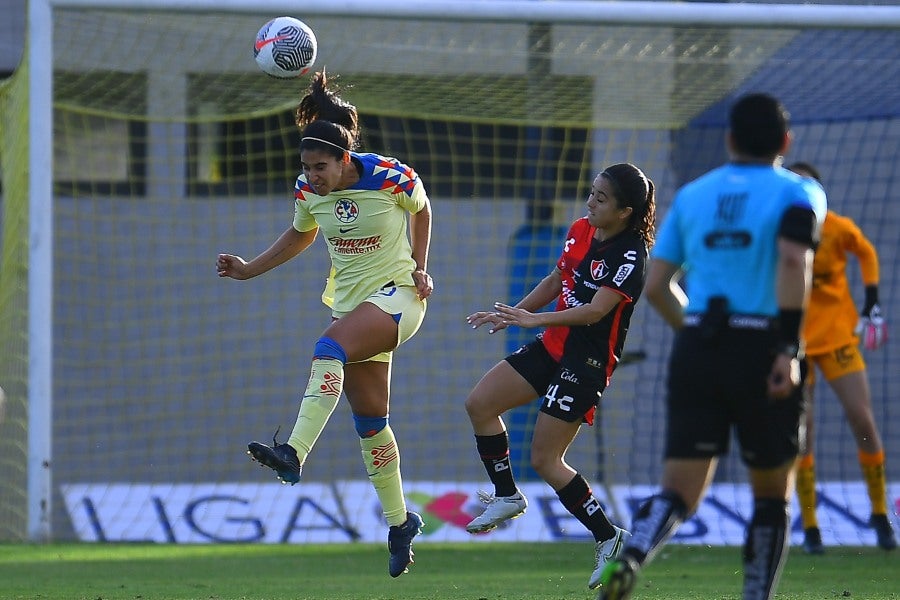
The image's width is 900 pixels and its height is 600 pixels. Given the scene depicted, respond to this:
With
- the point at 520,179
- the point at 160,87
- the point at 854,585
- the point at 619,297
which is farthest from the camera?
the point at 520,179

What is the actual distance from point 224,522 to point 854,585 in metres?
5.11

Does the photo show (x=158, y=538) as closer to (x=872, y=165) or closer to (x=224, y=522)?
(x=224, y=522)

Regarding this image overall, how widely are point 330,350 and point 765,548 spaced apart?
2.42 metres

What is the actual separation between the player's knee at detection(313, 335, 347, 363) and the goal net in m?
4.51

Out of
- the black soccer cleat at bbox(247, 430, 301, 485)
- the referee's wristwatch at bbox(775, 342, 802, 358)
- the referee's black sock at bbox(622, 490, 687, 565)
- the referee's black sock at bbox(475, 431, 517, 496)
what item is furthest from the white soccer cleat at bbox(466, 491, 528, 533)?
the referee's wristwatch at bbox(775, 342, 802, 358)

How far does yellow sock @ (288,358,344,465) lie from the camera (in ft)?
19.9

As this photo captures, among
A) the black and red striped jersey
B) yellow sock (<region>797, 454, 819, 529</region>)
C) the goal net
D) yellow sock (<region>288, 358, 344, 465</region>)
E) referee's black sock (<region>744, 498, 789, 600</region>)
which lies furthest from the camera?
the goal net

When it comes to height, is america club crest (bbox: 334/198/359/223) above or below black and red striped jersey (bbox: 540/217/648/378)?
above

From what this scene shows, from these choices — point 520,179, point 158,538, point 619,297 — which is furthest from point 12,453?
point 619,297

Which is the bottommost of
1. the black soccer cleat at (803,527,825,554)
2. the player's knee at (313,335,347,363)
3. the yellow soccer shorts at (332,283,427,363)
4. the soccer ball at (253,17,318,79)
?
the black soccer cleat at (803,527,825,554)

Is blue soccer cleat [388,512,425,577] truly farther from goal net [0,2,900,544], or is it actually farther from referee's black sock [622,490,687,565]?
goal net [0,2,900,544]

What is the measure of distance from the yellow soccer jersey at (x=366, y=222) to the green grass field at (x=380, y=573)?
1.56 meters

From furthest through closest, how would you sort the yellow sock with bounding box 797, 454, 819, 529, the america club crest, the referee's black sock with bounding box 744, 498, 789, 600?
the yellow sock with bounding box 797, 454, 819, 529
the america club crest
the referee's black sock with bounding box 744, 498, 789, 600

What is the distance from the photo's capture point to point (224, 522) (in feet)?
34.5
